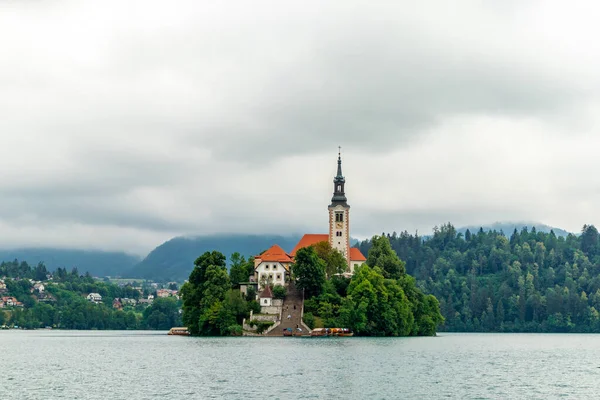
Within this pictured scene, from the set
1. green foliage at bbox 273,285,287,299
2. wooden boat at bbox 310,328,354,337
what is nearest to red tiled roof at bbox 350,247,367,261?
green foliage at bbox 273,285,287,299

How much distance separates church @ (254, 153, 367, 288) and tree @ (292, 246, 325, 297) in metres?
7.41

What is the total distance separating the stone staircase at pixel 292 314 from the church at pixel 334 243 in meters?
5.50

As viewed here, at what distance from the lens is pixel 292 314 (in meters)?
141

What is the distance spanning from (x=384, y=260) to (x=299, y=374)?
8029 cm

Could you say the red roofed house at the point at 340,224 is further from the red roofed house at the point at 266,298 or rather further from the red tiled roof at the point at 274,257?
the red roofed house at the point at 266,298

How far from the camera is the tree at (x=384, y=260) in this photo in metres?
148

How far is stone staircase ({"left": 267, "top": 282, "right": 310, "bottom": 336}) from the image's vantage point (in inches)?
5453

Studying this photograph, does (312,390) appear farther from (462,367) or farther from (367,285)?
(367,285)

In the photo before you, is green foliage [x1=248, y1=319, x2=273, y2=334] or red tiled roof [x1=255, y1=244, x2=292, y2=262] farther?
red tiled roof [x1=255, y1=244, x2=292, y2=262]

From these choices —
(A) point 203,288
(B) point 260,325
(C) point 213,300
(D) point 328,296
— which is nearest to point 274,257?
(A) point 203,288

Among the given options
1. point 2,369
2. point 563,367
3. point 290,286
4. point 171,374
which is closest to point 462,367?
point 563,367

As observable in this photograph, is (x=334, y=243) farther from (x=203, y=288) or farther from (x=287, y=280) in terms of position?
(x=203, y=288)

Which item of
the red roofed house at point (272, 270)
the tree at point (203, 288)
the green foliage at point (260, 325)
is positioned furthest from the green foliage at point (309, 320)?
the tree at point (203, 288)

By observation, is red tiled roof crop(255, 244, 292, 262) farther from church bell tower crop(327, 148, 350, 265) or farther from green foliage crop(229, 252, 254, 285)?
church bell tower crop(327, 148, 350, 265)
